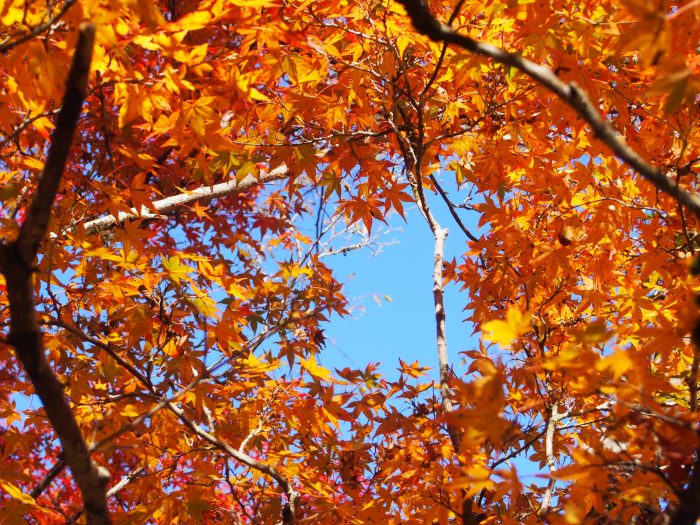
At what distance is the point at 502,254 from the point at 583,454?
7.25 ft

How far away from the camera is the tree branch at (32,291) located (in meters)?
1.53

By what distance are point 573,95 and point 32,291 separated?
4.99ft

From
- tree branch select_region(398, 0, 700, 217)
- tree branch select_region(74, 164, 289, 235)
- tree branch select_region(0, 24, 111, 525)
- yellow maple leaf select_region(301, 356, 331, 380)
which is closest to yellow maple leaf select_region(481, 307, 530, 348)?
tree branch select_region(398, 0, 700, 217)

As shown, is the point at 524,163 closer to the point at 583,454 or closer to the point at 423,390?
the point at 423,390

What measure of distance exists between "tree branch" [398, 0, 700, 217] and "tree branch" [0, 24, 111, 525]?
843mm

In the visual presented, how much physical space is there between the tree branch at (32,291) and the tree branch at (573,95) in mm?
843

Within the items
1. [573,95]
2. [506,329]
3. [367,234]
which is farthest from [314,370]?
[573,95]

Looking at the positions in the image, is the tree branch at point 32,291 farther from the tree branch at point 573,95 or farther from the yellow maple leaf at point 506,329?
the yellow maple leaf at point 506,329

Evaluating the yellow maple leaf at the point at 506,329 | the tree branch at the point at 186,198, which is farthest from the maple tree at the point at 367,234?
the yellow maple leaf at the point at 506,329

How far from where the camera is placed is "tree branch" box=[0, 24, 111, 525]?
1.53m

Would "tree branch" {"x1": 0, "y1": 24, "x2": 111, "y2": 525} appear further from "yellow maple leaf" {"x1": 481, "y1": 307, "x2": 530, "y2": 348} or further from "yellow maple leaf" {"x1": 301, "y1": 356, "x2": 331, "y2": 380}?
"yellow maple leaf" {"x1": 301, "y1": 356, "x2": 331, "y2": 380}

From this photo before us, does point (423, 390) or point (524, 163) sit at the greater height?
point (524, 163)

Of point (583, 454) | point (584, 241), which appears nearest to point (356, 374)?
point (584, 241)

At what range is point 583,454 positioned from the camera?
1678 millimetres
